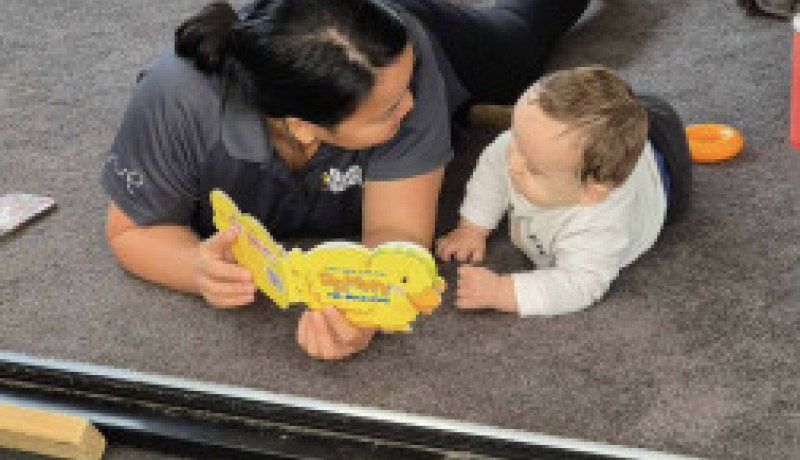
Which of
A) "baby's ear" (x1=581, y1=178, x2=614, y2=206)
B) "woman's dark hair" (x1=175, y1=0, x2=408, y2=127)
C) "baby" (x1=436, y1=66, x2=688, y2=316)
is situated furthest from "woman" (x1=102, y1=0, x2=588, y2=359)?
"baby's ear" (x1=581, y1=178, x2=614, y2=206)

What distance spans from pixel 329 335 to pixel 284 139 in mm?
255

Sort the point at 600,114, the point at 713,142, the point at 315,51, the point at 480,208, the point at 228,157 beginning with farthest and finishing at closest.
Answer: the point at 713,142
the point at 480,208
the point at 228,157
the point at 600,114
the point at 315,51

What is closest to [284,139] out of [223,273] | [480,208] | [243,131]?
[243,131]

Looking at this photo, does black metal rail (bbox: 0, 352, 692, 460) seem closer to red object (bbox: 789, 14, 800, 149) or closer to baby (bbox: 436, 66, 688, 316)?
baby (bbox: 436, 66, 688, 316)

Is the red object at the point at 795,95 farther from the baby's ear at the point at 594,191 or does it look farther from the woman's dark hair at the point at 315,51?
the woman's dark hair at the point at 315,51

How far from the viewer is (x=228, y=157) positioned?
4.00 ft

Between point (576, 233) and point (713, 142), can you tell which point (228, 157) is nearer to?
point (576, 233)

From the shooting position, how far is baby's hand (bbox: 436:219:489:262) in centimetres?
139

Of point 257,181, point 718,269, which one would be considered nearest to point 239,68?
point 257,181

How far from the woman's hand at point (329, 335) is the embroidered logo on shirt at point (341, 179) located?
0.62ft

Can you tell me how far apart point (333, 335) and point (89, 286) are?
0.42 m

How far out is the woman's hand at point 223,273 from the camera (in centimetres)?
119

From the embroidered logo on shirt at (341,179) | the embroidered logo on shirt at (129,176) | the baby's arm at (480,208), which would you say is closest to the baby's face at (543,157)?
the baby's arm at (480,208)

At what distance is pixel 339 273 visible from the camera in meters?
1.11
